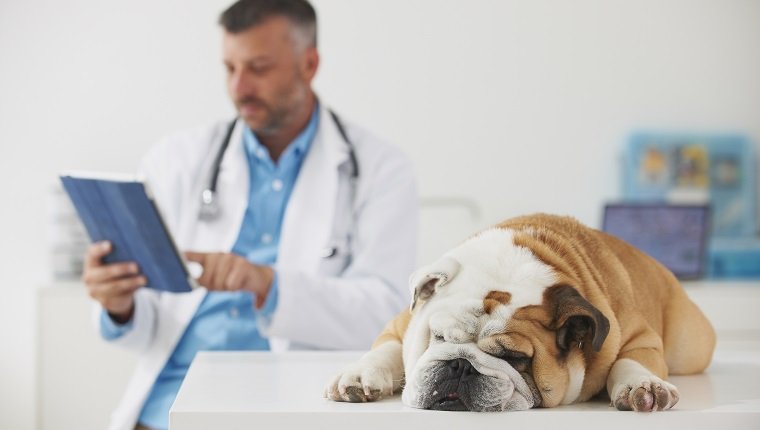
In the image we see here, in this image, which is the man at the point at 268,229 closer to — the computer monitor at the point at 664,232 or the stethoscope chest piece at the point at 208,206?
the stethoscope chest piece at the point at 208,206

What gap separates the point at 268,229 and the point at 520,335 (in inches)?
46.5

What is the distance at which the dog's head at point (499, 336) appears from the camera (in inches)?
40.0

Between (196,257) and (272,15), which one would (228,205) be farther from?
(272,15)

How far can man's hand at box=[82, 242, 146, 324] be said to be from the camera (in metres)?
1.88

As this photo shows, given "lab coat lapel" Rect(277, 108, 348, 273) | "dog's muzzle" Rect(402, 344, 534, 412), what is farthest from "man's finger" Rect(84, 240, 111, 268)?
"dog's muzzle" Rect(402, 344, 534, 412)

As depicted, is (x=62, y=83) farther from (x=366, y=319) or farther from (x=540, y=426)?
(x=540, y=426)

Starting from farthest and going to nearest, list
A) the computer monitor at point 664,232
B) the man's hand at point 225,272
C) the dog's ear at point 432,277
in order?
1. the computer monitor at point 664,232
2. the man's hand at point 225,272
3. the dog's ear at point 432,277

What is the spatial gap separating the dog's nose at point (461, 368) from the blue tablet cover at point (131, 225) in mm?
835

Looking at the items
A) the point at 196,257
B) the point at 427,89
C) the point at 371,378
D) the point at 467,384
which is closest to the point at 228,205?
the point at 196,257

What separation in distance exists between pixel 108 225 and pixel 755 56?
9.46 ft

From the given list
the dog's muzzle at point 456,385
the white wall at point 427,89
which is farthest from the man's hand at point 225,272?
the white wall at point 427,89

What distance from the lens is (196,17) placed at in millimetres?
3551

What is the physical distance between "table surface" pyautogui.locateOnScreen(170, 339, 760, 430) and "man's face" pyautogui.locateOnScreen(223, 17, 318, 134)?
42.0 inches

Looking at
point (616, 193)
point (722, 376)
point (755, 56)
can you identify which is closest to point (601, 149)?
point (616, 193)
